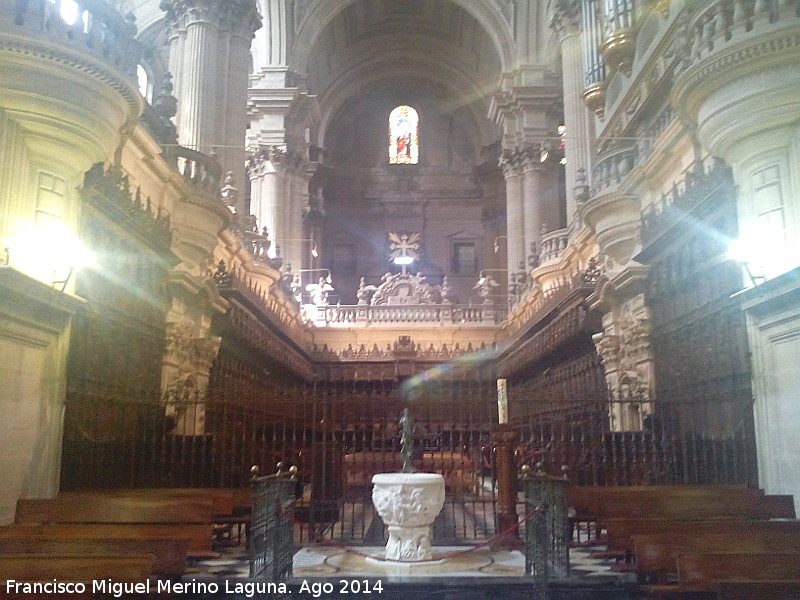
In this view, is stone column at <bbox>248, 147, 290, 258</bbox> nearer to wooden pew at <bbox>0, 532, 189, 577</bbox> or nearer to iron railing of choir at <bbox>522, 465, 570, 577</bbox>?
iron railing of choir at <bbox>522, 465, 570, 577</bbox>

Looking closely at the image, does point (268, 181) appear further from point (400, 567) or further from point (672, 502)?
point (672, 502)

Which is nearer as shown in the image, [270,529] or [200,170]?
[270,529]

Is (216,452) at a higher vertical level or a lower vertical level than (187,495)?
higher

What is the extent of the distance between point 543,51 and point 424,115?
1112cm

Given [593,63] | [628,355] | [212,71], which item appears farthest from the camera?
[593,63]

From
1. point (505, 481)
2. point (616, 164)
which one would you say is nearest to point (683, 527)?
point (505, 481)

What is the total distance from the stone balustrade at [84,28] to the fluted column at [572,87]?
11921 mm

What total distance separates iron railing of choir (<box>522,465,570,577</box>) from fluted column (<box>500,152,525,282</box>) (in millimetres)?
20355

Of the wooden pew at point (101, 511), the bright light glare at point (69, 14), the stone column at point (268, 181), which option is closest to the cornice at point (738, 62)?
the bright light glare at point (69, 14)

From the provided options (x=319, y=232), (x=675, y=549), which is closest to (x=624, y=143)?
(x=675, y=549)

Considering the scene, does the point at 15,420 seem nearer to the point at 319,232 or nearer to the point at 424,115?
the point at 319,232

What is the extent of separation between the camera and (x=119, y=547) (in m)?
4.92

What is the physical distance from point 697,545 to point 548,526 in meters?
1.35

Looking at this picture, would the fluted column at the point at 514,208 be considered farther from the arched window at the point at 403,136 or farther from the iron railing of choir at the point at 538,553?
the iron railing of choir at the point at 538,553
